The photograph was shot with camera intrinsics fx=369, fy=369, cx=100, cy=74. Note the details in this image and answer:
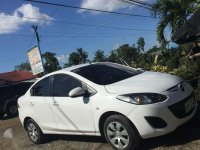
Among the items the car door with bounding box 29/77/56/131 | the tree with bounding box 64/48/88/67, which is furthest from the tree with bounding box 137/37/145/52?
the car door with bounding box 29/77/56/131

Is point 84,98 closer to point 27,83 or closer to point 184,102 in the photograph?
point 184,102

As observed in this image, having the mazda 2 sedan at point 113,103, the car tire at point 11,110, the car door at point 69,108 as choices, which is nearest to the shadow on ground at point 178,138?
the mazda 2 sedan at point 113,103

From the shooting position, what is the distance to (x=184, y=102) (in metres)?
6.22

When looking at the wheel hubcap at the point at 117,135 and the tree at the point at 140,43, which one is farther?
the tree at the point at 140,43

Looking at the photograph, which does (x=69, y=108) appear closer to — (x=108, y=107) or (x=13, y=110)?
(x=108, y=107)

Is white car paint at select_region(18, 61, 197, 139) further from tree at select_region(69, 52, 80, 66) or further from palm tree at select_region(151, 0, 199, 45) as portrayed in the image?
tree at select_region(69, 52, 80, 66)

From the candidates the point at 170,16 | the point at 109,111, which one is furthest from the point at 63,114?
the point at 170,16

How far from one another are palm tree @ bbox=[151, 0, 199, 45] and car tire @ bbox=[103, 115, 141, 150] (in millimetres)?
9657

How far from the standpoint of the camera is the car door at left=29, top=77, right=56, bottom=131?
7.92m

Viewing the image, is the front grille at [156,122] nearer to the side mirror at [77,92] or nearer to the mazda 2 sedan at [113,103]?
the mazda 2 sedan at [113,103]

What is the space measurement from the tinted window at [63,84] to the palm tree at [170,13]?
8653 millimetres

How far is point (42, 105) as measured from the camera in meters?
8.04

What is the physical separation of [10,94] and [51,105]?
11.1 m

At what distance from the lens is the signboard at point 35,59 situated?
1720cm
